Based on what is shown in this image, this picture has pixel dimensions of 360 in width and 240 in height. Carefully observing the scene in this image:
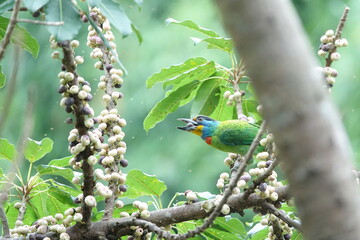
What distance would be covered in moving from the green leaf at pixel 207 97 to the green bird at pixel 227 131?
6 centimetres

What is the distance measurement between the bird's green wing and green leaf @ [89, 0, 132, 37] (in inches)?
40.1

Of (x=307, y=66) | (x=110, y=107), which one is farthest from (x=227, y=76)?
(x=307, y=66)

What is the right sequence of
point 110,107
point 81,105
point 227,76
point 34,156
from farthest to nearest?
1. point 227,76
2. point 34,156
3. point 110,107
4. point 81,105

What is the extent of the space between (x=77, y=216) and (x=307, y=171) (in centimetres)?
158

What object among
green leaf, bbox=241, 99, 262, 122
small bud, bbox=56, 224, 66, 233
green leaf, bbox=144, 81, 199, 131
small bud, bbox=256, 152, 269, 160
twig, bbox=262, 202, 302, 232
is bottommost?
small bud, bbox=56, 224, 66, 233

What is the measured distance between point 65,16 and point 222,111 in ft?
4.10

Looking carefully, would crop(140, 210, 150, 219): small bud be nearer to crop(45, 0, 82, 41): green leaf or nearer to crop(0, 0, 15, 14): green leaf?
crop(45, 0, 82, 41): green leaf

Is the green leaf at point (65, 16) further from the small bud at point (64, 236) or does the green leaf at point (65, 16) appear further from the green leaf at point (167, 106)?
the green leaf at point (167, 106)

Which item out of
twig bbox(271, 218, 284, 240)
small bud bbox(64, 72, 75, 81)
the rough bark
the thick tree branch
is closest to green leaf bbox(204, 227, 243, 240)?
twig bbox(271, 218, 284, 240)

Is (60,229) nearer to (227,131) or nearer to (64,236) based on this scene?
(64,236)

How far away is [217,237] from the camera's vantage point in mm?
2584

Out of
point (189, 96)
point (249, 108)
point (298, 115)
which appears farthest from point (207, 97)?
point (298, 115)

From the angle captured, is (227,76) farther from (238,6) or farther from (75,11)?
(238,6)

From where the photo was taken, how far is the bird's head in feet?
9.89
